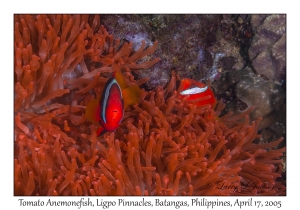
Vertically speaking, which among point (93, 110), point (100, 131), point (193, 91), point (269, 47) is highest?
point (269, 47)

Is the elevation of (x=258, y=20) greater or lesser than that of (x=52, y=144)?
greater

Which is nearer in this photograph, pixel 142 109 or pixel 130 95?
pixel 130 95

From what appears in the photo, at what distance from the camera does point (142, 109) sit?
2090 millimetres

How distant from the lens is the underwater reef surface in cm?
180

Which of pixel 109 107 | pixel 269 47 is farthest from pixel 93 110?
pixel 269 47

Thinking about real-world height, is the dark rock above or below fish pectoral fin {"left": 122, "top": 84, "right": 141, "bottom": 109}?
above

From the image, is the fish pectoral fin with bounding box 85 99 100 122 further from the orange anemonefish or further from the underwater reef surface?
the orange anemonefish

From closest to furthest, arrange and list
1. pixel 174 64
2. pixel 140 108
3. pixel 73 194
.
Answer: pixel 73 194 < pixel 140 108 < pixel 174 64

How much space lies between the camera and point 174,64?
238 centimetres

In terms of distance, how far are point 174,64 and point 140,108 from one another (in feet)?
1.75

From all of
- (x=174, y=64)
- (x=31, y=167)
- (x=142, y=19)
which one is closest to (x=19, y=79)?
(x=31, y=167)

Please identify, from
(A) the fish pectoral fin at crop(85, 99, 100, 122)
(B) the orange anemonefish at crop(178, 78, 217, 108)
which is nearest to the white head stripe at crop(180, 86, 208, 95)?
(B) the orange anemonefish at crop(178, 78, 217, 108)

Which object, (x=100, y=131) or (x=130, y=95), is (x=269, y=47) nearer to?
(x=130, y=95)

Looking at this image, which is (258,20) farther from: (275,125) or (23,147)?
(23,147)
